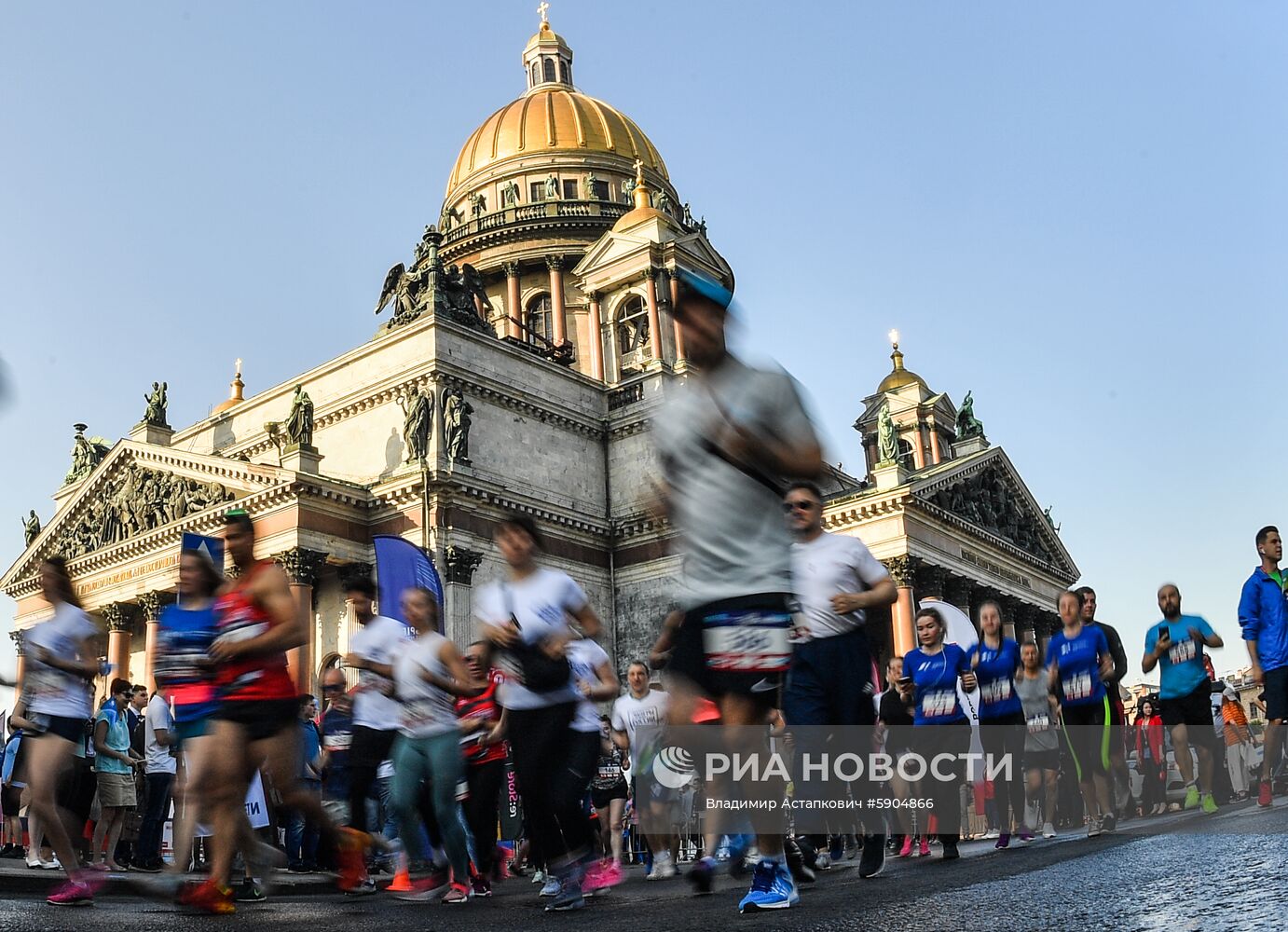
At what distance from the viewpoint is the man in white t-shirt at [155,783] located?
501 inches

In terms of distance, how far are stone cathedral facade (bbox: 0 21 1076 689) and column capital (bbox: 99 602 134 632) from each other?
5 cm

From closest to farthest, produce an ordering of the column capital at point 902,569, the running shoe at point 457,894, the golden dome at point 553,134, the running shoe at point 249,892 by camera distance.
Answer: the running shoe at point 457,894, the running shoe at point 249,892, the column capital at point 902,569, the golden dome at point 553,134

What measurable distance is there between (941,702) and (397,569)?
13.8 metres

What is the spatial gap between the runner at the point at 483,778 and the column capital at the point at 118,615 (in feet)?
89.1

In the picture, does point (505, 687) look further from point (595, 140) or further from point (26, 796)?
point (595, 140)

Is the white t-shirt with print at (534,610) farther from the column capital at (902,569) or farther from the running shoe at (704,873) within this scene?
the column capital at (902,569)

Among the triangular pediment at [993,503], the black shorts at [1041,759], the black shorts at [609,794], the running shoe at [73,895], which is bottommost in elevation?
the running shoe at [73,895]

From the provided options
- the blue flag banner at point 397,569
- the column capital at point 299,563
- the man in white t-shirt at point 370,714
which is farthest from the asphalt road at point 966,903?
the column capital at point 299,563

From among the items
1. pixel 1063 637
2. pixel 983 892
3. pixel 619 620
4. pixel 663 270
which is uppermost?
pixel 663 270

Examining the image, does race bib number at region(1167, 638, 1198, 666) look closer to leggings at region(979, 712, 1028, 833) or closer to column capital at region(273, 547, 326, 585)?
leggings at region(979, 712, 1028, 833)

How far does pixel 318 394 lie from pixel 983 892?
103ft

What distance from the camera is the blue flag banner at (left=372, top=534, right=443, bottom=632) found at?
21.4 m

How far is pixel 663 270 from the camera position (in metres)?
38.9

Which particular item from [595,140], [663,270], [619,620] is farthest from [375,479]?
[595,140]
